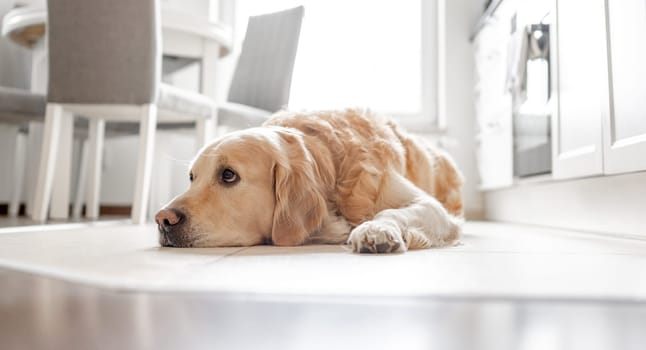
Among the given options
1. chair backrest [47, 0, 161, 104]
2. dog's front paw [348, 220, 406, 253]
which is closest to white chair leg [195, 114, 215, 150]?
chair backrest [47, 0, 161, 104]

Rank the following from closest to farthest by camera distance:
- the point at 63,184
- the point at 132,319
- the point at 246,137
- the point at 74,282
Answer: the point at 132,319 < the point at 74,282 < the point at 246,137 < the point at 63,184

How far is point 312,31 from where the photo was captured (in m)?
4.85

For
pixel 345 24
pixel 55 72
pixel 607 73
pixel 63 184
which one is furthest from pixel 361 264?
pixel 345 24

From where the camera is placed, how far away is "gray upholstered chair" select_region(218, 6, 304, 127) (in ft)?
11.4

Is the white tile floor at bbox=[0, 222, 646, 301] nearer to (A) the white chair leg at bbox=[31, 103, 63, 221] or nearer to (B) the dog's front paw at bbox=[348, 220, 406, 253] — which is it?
(B) the dog's front paw at bbox=[348, 220, 406, 253]

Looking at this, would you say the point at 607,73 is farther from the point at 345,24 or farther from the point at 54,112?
the point at 345,24

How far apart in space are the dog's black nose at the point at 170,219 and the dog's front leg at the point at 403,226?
1.35 ft

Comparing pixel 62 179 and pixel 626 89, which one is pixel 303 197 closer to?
pixel 626 89

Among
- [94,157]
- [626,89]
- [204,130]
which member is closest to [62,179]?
[94,157]

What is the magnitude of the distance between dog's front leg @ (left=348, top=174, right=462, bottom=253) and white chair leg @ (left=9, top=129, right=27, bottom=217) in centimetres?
316

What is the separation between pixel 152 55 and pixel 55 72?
0.45 meters

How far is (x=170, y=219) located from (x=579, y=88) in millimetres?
1543

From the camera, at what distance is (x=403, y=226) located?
139 centimetres

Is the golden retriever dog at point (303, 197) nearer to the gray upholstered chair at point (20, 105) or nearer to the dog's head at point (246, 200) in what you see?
the dog's head at point (246, 200)
